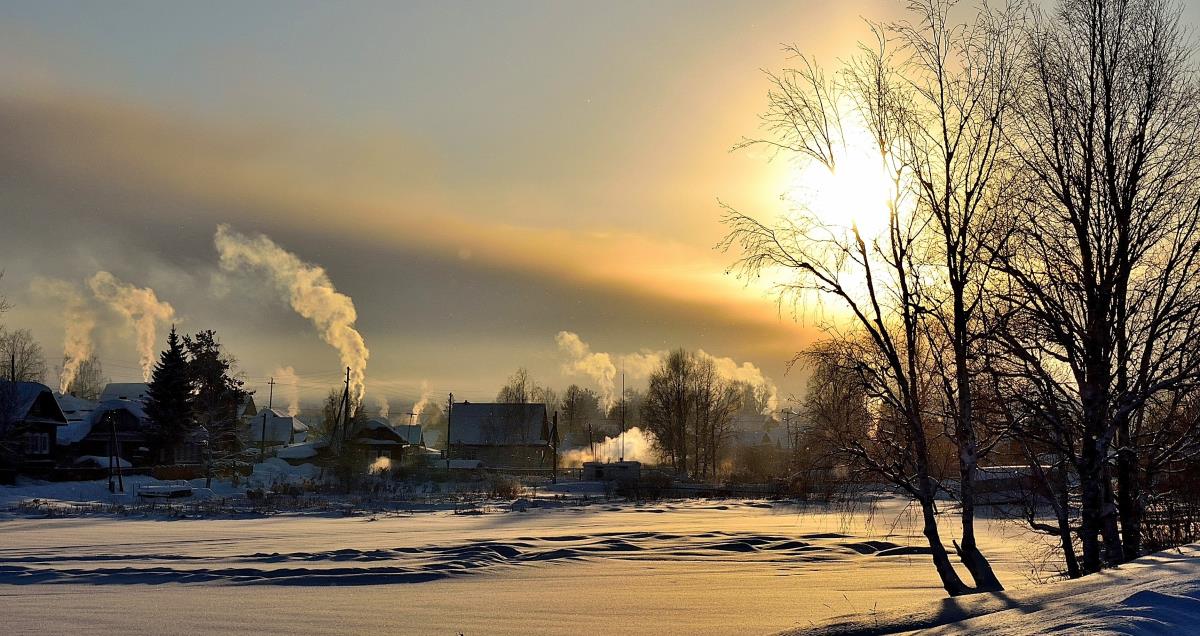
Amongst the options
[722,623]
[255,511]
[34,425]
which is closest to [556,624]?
[722,623]

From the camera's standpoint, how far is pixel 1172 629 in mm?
6434

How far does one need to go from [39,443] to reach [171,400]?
30.8 feet

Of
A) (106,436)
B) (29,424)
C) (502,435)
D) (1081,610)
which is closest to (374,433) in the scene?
(502,435)

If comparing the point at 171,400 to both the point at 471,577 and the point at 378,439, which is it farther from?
the point at 471,577

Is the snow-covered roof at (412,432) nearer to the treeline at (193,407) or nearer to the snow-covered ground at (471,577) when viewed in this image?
the treeline at (193,407)

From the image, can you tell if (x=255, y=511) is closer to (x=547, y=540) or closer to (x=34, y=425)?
(x=547, y=540)

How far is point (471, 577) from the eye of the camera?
18.8 meters

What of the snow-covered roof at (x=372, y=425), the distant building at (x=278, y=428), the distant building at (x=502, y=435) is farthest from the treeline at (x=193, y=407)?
the distant building at (x=278, y=428)

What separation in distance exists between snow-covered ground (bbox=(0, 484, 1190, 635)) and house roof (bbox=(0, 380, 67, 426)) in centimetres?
2949

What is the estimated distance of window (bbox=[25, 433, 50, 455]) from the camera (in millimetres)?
60312

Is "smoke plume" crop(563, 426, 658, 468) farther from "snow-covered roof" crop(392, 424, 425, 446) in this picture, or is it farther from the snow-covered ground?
the snow-covered ground

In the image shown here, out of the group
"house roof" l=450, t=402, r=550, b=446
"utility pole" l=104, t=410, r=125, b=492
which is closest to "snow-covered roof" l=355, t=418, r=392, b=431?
"house roof" l=450, t=402, r=550, b=446

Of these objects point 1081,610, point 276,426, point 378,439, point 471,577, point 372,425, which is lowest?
point 471,577

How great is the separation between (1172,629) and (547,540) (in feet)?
67.5
